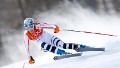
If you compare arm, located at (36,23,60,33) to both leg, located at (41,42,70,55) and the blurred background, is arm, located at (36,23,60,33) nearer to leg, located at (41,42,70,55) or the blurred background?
leg, located at (41,42,70,55)

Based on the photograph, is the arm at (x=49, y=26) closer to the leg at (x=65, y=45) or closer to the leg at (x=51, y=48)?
the leg at (x=65, y=45)

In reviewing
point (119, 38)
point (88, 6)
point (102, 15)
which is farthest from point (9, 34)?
point (119, 38)

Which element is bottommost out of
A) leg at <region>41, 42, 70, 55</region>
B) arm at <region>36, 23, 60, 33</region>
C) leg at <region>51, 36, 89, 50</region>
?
leg at <region>41, 42, 70, 55</region>

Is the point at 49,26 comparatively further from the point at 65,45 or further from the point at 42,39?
the point at 65,45

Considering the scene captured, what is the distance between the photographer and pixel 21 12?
24.9m

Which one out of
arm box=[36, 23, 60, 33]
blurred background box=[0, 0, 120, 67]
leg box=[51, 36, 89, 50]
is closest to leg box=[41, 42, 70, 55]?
leg box=[51, 36, 89, 50]

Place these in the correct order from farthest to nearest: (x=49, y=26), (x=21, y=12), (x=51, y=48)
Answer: (x=21, y=12) < (x=49, y=26) < (x=51, y=48)

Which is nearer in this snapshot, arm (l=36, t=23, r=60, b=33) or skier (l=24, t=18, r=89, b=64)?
skier (l=24, t=18, r=89, b=64)

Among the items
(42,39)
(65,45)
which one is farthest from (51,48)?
(42,39)

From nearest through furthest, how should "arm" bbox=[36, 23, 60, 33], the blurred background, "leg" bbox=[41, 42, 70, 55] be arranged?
"leg" bbox=[41, 42, 70, 55] < "arm" bbox=[36, 23, 60, 33] < the blurred background

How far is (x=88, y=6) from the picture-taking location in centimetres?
2222

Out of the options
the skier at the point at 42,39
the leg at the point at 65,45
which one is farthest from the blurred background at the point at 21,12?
the leg at the point at 65,45

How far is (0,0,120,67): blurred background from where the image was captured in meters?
20.5

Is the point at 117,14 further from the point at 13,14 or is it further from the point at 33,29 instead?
the point at 33,29
